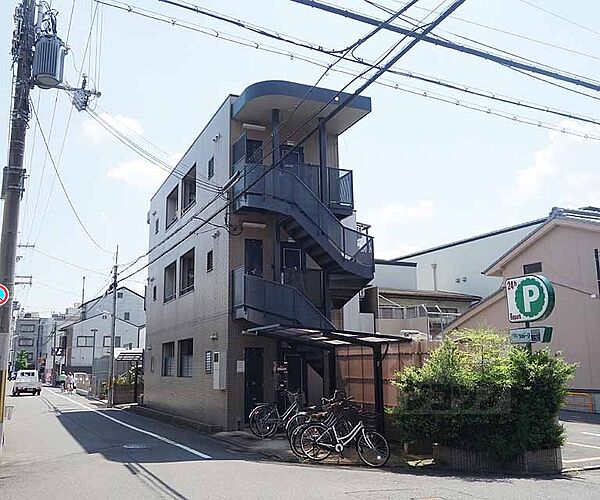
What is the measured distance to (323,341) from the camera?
15156mm

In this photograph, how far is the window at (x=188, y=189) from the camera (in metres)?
23.8

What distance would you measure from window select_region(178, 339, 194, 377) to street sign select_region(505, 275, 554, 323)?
12.9 m

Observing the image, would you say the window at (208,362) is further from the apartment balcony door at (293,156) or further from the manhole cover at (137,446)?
the apartment balcony door at (293,156)

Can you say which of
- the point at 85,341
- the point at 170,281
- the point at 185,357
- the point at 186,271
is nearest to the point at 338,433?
the point at 185,357

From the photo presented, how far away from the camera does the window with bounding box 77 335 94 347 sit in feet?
217

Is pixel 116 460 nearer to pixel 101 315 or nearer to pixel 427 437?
pixel 427 437

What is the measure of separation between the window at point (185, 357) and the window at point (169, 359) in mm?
1262

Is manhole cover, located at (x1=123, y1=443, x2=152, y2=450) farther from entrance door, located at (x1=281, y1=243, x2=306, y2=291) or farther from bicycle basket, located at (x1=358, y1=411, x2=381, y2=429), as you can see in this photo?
entrance door, located at (x1=281, y1=243, x2=306, y2=291)

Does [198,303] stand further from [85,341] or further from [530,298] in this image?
[85,341]

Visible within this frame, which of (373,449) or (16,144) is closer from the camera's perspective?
(373,449)

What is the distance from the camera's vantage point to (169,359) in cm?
→ 2528

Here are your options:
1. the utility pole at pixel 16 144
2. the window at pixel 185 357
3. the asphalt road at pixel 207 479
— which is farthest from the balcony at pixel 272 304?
the window at pixel 185 357

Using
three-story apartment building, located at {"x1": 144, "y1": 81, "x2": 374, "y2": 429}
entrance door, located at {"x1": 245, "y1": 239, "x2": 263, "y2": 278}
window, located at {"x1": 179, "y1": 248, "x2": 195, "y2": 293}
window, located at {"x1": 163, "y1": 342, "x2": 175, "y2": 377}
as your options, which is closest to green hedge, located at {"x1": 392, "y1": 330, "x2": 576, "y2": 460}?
three-story apartment building, located at {"x1": 144, "y1": 81, "x2": 374, "y2": 429}

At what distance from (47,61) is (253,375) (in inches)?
400
